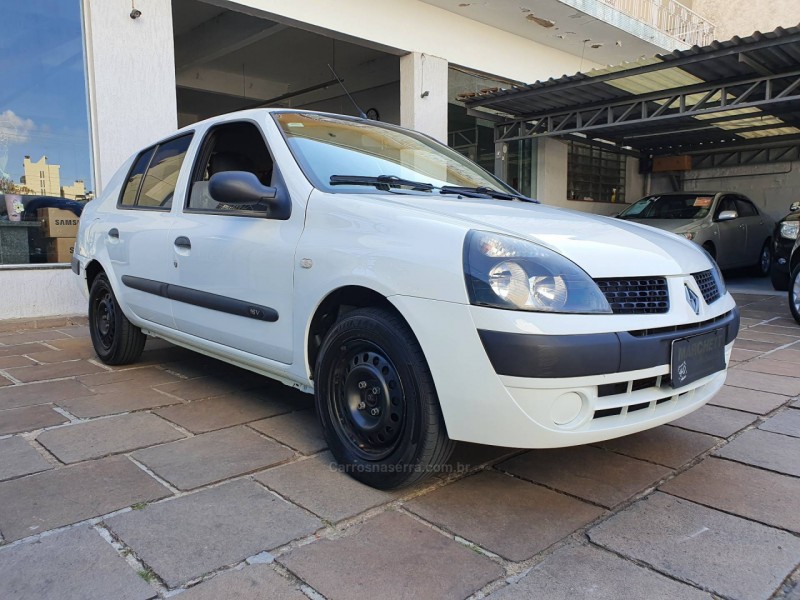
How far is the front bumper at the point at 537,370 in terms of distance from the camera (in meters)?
1.98

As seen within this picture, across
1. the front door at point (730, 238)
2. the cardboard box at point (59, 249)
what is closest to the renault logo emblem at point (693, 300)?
the cardboard box at point (59, 249)

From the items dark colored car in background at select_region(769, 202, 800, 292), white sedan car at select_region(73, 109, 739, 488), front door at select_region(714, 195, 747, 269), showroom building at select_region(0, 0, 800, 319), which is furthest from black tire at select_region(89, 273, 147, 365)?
front door at select_region(714, 195, 747, 269)

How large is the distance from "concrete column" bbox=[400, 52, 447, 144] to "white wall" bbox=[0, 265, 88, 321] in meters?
5.22

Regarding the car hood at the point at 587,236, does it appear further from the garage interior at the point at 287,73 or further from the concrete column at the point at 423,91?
the concrete column at the point at 423,91

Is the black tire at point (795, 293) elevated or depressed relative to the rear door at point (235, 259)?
depressed

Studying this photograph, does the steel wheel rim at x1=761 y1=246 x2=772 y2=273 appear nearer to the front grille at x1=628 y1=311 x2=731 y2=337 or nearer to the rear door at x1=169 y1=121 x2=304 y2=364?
the front grille at x1=628 y1=311 x2=731 y2=337

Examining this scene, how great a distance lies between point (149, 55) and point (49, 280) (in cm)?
265

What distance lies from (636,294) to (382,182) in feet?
4.12

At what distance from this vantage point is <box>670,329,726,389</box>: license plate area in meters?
2.21

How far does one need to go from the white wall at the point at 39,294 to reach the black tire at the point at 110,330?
1.62 m

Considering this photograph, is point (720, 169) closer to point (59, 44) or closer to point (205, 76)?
point (205, 76)

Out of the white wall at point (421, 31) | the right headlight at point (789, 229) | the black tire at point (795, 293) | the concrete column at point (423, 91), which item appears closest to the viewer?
the black tire at point (795, 293)

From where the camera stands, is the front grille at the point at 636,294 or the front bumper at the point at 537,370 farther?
the front grille at the point at 636,294

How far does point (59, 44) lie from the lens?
255 inches
